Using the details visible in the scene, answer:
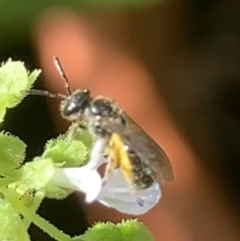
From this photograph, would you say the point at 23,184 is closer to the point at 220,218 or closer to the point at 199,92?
the point at 220,218

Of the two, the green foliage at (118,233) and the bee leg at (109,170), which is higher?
the bee leg at (109,170)

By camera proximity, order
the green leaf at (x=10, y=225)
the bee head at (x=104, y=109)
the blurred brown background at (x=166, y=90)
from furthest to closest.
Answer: the blurred brown background at (x=166, y=90)
the bee head at (x=104, y=109)
the green leaf at (x=10, y=225)

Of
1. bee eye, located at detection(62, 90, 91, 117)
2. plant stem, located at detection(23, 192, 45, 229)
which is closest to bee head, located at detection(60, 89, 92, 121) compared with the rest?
bee eye, located at detection(62, 90, 91, 117)

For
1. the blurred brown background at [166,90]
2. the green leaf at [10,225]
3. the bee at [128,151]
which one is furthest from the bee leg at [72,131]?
the blurred brown background at [166,90]

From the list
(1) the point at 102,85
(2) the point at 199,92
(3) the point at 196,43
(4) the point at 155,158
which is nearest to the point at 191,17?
(3) the point at 196,43

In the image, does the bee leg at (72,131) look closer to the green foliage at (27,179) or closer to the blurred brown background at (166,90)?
the green foliage at (27,179)

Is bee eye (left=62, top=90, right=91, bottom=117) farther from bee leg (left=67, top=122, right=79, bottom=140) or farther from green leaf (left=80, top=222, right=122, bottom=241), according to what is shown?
green leaf (left=80, top=222, right=122, bottom=241)

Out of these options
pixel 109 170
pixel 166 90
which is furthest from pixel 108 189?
pixel 166 90
